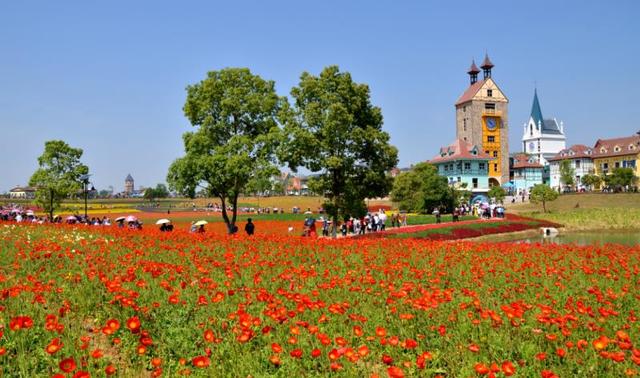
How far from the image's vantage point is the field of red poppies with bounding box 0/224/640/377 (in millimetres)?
5379

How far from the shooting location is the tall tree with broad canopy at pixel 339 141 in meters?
27.5

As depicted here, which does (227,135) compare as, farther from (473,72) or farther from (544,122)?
(544,122)

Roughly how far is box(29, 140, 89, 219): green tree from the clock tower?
68.1 m

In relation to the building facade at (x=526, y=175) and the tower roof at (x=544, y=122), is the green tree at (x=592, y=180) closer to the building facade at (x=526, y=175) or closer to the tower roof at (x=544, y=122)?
the building facade at (x=526, y=175)

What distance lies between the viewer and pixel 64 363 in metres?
4.36

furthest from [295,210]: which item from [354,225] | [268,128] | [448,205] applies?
[268,128]

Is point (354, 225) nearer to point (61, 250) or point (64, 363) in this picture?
point (61, 250)

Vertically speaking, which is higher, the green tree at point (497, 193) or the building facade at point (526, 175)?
the building facade at point (526, 175)

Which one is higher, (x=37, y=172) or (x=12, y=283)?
(x=37, y=172)

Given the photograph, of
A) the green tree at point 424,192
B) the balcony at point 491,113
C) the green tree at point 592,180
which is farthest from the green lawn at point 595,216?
the green tree at point 592,180

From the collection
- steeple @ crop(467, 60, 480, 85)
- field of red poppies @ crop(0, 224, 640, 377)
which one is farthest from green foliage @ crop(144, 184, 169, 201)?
field of red poppies @ crop(0, 224, 640, 377)

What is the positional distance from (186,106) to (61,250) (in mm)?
20077

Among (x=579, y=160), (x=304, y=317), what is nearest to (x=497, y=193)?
(x=579, y=160)

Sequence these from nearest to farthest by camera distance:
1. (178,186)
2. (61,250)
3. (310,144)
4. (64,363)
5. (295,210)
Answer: (64,363) → (61,250) → (310,144) → (178,186) → (295,210)
